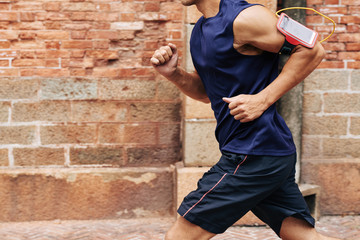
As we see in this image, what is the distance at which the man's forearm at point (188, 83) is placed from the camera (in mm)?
2605

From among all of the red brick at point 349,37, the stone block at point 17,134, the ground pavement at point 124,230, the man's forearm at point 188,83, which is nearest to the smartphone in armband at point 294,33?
the man's forearm at point 188,83

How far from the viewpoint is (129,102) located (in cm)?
449

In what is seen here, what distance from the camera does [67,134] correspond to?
446 cm

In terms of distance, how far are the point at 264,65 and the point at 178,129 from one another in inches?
94.6

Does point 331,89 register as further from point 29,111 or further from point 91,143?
point 29,111

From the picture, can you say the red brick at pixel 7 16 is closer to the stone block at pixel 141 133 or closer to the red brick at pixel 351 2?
Answer: the stone block at pixel 141 133

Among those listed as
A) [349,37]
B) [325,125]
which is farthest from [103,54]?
[349,37]

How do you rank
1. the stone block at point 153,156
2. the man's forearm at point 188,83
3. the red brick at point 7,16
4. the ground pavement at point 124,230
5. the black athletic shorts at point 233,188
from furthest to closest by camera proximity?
the stone block at point 153,156, the red brick at point 7,16, the ground pavement at point 124,230, the man's forearm at point 188,83, the black athletic shorts at point 233,188

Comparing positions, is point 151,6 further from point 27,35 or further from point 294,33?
point 294,33

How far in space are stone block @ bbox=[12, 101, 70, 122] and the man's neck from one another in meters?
2.45

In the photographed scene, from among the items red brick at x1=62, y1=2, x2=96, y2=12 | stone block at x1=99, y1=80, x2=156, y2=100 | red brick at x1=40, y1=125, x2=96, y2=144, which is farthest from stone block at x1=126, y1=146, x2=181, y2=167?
red brick at x1=62, y1=2, x2=96, y2=12

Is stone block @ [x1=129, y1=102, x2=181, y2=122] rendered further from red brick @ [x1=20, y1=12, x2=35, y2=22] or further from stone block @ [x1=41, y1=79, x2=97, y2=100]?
red brick @ [x1=20, y1=12, x2=35, y2=22]

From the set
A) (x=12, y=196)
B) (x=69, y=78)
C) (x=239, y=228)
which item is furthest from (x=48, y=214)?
(x=239, y=228)

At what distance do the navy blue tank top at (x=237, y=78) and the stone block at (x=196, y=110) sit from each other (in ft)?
6.26
